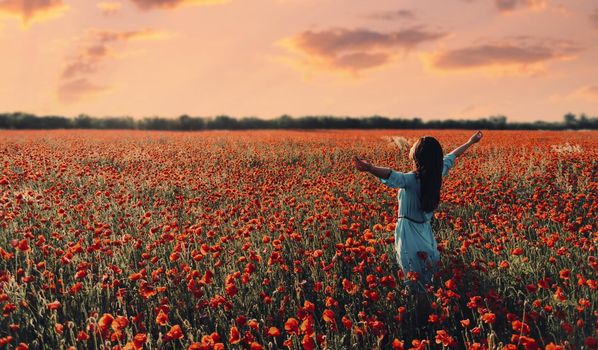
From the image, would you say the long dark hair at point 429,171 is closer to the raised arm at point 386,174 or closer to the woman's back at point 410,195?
the woman's back at point 410,195

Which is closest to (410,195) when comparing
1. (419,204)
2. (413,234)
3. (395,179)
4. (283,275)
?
(419,204)

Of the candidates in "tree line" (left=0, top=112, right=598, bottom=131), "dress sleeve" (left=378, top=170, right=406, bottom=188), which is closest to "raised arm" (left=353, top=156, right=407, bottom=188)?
"dress sleeve" (left=378, top=170, right=406, bottom=188)

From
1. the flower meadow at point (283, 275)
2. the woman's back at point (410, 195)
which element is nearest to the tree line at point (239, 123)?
the flower meadow at point (283, 275)

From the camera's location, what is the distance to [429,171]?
4094 mm

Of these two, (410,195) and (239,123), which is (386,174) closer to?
(410,195)

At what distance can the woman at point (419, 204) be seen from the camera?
13.4 feet

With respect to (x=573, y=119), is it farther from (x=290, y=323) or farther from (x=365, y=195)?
(x=290, y=323)

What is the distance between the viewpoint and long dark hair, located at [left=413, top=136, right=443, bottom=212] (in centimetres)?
408

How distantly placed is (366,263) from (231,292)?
1775 millimetres

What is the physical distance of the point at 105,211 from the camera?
6973 millimetres

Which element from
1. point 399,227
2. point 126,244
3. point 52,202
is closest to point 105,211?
point 52,202

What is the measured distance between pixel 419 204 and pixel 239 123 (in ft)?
183

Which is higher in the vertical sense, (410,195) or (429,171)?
(429,171)

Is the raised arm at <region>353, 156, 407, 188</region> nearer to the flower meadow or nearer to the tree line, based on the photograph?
the flower meadow
